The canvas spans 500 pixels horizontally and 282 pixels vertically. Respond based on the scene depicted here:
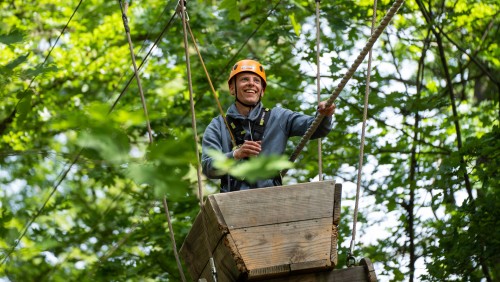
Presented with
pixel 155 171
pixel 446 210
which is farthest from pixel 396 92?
pixel 155 171

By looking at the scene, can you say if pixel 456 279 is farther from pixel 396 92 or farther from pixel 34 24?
pixel 34 24

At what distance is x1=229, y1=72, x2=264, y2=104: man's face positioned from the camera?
4961mm

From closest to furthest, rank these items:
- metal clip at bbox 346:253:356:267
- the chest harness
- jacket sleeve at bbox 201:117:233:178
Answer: metal clip at bbox 346:253:356:267 < jacket sleeve at bbox 201:117:233:178 < the chest harness

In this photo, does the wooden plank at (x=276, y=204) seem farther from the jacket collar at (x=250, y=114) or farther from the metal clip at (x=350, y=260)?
the jacket collar at (x=250, y=114)

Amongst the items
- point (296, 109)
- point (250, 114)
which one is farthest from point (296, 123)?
point (296, 109)

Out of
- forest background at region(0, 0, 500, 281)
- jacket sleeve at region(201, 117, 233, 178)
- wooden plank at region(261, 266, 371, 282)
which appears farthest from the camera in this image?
forest background at region(0, 0, 500, 281)

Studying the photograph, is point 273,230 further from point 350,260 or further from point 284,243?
point 350,260

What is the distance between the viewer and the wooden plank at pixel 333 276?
407 cm

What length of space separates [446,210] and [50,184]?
4506mm

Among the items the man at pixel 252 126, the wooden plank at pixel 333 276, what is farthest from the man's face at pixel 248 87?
the wooden plank at pixel 333 276

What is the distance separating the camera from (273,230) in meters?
4.06

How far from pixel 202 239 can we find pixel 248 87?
0.99m

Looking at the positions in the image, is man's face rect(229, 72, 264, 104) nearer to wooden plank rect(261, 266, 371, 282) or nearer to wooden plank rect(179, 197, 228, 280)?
wooden plank rect(179, 197, 228, 280)

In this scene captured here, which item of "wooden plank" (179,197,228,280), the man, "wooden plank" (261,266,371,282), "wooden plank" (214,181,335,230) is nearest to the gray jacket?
the man
